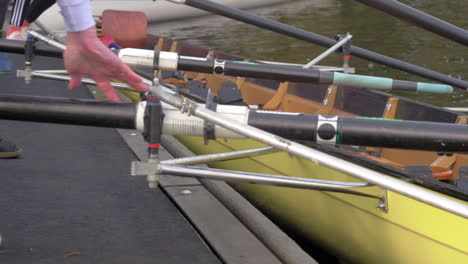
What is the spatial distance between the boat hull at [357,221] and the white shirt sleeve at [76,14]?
108 inches

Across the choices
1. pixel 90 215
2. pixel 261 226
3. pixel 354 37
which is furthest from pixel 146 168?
pixel 354 37

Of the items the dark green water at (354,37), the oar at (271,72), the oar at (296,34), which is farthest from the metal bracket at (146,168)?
the dark green water at (354,37)

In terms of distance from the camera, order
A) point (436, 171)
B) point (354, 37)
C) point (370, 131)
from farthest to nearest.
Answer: point (354, 37) < point (436, 171) < point (370, 131)

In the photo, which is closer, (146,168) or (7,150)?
(146,168)

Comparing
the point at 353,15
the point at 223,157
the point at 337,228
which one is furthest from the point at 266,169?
the point at 353,15

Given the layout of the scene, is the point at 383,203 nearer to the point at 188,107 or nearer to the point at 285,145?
the point at 285,145

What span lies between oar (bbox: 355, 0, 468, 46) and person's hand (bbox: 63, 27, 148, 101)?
7.64ft

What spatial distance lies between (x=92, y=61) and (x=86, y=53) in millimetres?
64

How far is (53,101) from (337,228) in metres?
3.05

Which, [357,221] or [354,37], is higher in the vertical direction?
[354,37]

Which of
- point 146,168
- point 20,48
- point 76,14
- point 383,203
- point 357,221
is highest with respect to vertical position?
point 76,14

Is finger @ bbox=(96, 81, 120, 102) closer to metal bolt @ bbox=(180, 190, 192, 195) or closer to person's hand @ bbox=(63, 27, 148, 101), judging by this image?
person's hand @ bbox=(63, 27, 148, 101)

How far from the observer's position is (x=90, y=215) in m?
5.45

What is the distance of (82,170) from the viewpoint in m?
6.72
